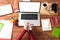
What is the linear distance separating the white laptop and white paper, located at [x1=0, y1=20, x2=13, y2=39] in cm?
10

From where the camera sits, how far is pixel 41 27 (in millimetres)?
1754

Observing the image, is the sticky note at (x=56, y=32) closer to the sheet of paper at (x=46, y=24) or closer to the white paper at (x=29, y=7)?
the sheet of paper at (x=46, y=24)

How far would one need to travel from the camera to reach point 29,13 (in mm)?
1809

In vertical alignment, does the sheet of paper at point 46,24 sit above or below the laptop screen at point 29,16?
below

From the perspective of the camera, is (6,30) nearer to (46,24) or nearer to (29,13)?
(29,13)

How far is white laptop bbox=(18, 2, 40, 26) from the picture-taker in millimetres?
1774

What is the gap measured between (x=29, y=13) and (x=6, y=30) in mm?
291

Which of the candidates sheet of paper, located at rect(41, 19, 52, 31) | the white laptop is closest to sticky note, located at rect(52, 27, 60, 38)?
sheet of paper, located at rect(41, 19, 52, 31)

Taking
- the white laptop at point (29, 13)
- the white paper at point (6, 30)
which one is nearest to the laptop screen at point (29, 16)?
the white laptop at point (29, 13)

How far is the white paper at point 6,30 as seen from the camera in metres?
1.68

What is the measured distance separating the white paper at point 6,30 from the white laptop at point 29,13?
0.10m

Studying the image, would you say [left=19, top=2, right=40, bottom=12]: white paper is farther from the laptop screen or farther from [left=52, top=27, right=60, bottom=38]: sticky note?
[left=52, top=27, right=60, bottom=38]: sticky note

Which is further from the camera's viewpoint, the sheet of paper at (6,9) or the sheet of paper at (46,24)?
the sheet of paper at (6,9)

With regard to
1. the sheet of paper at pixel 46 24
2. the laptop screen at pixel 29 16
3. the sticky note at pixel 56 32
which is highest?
the laptop screen at pixel 29 16
